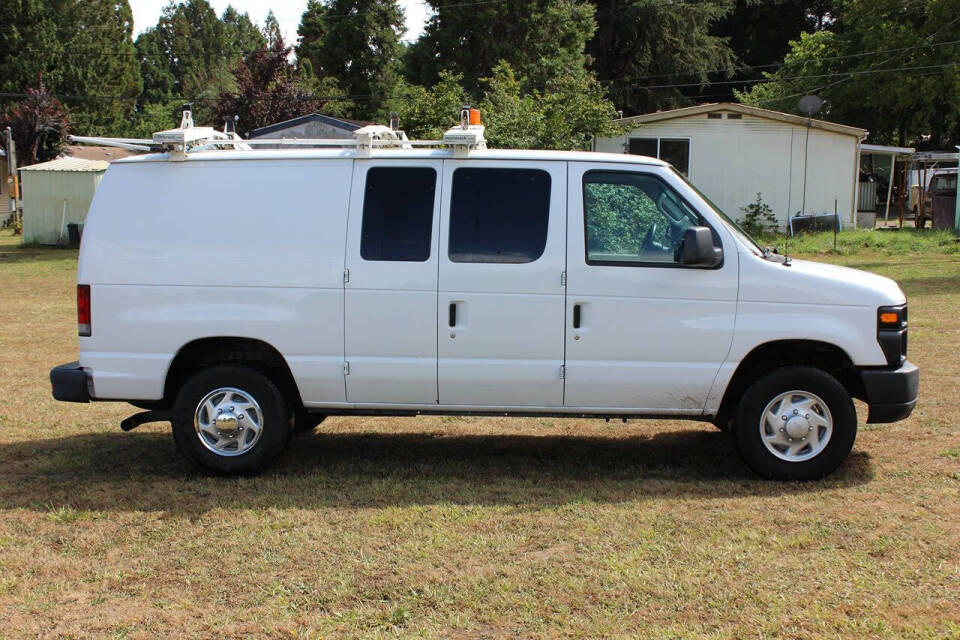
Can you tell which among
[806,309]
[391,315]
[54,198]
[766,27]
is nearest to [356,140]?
[391,315]

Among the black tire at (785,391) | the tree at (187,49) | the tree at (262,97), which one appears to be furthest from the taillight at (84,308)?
the tree at (187,49)

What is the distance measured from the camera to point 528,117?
79.1ft

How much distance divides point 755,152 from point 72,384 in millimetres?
23848

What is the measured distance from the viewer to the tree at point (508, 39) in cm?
3925

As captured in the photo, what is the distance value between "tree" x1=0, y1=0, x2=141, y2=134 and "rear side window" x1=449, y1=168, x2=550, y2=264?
163 feet

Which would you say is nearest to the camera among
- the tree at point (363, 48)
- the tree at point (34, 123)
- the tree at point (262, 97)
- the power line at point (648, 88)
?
the tree at point (262, 97)

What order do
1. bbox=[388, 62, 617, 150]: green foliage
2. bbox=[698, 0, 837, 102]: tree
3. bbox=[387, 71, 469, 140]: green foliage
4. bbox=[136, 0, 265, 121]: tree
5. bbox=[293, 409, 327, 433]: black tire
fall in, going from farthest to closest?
bbox=[136, 0, 265, 121]: tree
bbox=[698, 0, 837, 102]: tree
bbox=[387, 71, 469, 140]: green foliage
bbox=[388, 62, 617, 150]: green foliage
bbox=[293, 409, 327, 433]: black tire

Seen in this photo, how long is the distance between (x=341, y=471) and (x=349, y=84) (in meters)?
41.7

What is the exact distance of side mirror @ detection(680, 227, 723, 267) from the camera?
584 cm

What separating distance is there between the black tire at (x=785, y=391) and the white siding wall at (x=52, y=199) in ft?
81.0

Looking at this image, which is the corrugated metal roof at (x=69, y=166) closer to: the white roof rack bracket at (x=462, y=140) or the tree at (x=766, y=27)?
the white roof rack bracket at (x=462, y=140)

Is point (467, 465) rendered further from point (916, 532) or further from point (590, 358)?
point (916, 532)

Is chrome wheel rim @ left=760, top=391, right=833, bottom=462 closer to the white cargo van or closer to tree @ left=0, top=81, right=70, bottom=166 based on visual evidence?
the white cargo van

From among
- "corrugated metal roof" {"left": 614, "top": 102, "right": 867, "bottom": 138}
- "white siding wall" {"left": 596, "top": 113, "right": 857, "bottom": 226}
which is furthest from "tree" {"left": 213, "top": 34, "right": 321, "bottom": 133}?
"corrugated metal roof" {"left": 614, "top": 102, "right": 867, "bottom": 138}
